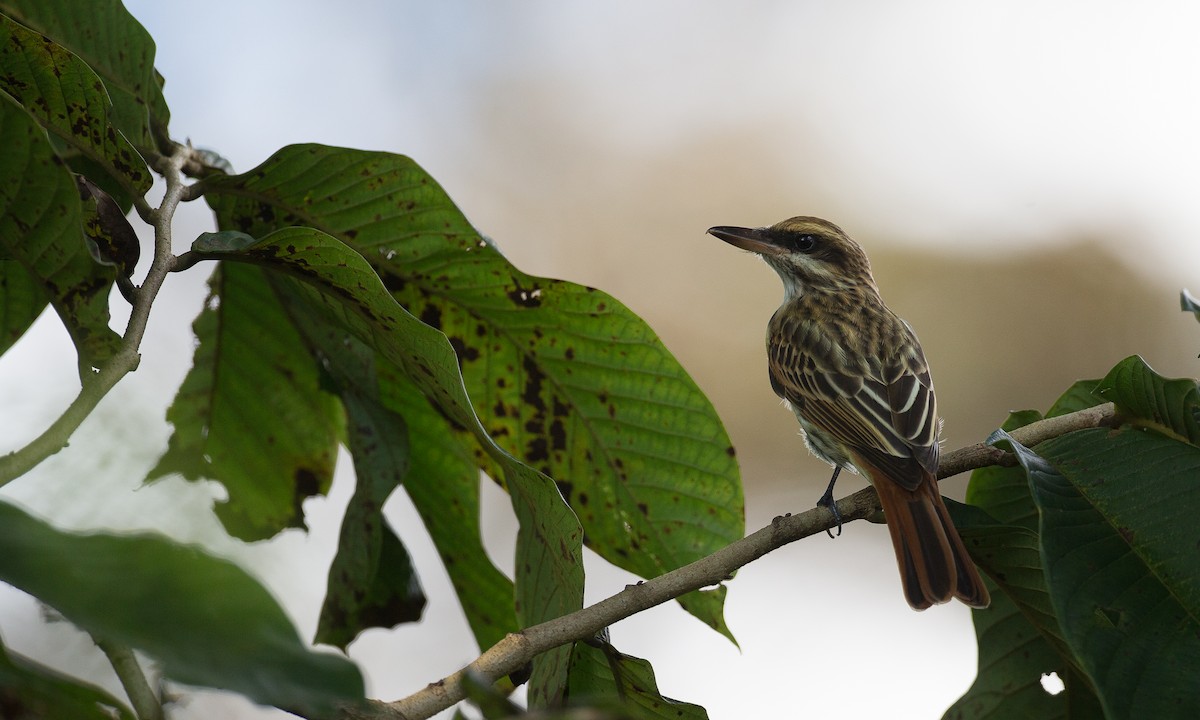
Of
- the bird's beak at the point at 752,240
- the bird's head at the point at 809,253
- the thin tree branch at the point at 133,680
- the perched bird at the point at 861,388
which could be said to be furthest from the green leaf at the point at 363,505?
the bird's head at the point at 809,253

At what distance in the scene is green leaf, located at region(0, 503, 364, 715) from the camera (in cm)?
72

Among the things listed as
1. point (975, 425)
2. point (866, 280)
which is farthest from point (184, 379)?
point (975, 425)

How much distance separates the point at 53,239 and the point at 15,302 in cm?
29

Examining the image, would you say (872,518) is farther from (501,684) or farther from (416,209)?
(416,209)

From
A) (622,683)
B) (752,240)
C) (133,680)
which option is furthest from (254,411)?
(752,240)

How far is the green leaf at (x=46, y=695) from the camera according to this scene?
0.73 m

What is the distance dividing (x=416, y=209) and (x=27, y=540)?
54.9 inches

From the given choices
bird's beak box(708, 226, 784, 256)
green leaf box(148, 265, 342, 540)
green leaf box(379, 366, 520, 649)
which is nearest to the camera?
green leaf box(379, 366, 520, 649)

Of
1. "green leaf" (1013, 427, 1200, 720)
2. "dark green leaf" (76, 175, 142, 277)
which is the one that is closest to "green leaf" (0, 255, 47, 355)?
"dark green leaf" (76, 175, 142, 277)

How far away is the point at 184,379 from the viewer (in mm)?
2375

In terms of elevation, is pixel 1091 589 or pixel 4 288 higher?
pixel 4 288

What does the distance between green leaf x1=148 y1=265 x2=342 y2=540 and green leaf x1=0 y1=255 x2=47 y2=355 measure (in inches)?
20.8

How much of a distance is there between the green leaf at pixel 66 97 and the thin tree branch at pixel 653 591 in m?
0.99

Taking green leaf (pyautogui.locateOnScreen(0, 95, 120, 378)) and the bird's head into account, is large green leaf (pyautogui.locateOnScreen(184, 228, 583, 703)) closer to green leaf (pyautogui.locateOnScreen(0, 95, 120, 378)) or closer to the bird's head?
green leaf (pyautogui.locateOnScreen(0, 95, 120, 378))
